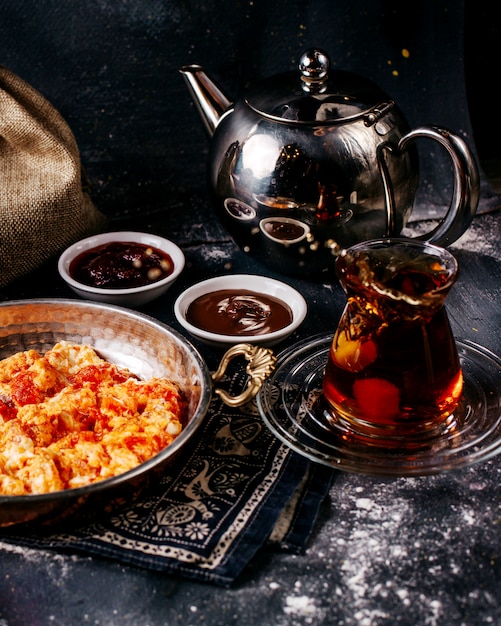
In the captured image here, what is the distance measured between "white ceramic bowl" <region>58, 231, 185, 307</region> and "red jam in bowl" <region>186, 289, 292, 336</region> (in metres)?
0.11

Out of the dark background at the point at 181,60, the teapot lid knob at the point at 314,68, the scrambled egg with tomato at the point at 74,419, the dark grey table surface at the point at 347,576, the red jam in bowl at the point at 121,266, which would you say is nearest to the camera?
the dark grey table surface at the point at 347,576

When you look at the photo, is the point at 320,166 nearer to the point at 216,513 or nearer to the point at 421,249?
the point at 421,249

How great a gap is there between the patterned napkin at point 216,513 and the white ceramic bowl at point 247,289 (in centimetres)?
22

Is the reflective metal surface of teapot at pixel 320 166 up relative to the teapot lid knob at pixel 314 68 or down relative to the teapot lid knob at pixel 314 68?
down

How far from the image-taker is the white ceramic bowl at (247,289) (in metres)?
1.51

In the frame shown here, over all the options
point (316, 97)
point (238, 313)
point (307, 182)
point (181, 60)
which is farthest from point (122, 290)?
point (181, 60)

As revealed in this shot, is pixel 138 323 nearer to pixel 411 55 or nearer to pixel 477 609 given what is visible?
pixel 477 609

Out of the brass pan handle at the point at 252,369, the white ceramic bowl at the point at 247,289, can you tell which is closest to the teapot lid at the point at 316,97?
the white ceramic bowl at the point at 247,289

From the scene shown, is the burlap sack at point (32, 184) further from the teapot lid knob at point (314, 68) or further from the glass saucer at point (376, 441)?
the glass saucer at point (376, 441)

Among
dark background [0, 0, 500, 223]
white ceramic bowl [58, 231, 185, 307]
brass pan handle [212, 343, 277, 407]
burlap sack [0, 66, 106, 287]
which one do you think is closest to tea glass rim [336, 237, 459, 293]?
brass pan handle [212, 343, 277, 407]

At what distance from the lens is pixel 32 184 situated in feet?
5.93

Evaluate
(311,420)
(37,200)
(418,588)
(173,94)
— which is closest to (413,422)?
(311,420)

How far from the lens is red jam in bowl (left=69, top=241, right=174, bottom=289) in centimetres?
174

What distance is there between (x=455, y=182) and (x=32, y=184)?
934 mm
